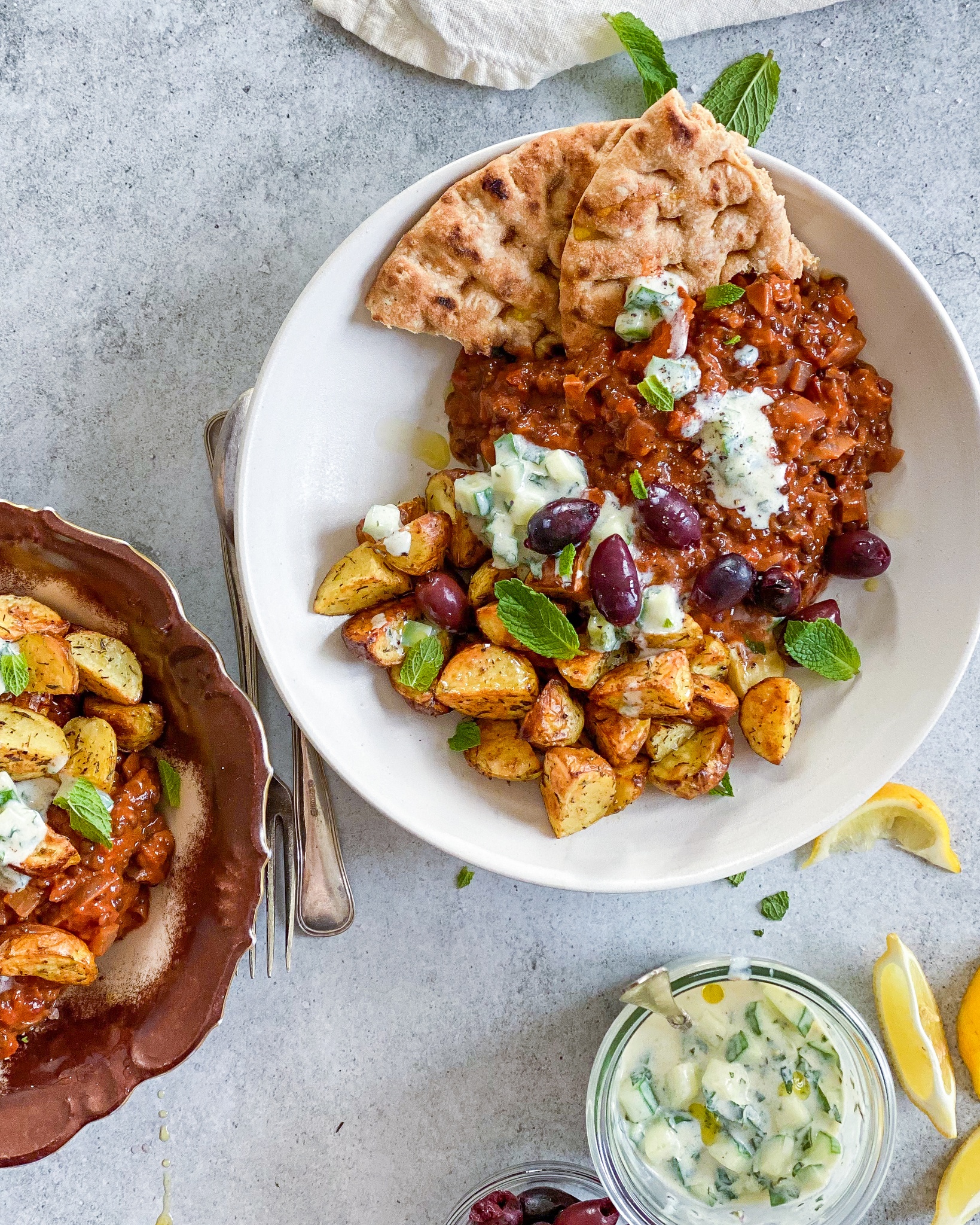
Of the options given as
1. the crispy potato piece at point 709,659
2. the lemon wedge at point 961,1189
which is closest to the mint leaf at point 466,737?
the crispy potato piece at point 709,659

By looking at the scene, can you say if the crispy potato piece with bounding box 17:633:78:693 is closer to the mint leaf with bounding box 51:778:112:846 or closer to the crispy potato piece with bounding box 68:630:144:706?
the crispy potato piece with bounding box 68:630:144:706

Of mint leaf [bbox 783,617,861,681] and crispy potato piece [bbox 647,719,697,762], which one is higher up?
mint leaf [bbox 783,617,861,681]

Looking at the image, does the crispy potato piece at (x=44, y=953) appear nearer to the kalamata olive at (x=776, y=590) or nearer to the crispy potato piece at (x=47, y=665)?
the crispy potato piece at (x=47, y=665)

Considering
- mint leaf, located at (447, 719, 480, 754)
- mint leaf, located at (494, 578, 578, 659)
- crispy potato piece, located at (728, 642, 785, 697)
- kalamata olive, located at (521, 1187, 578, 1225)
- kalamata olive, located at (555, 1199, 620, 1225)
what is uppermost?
crispy potato piece, located at (728, 642, 785, 697)

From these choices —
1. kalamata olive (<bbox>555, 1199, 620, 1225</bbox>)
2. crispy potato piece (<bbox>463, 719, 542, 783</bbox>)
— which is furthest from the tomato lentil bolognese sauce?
kalamata olive (<bbox>555, 1199, 620, 1225</bbox>)

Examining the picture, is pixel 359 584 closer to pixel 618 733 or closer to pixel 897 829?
pixel 618 733

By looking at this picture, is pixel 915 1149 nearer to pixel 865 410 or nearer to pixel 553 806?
pixel 553 806
